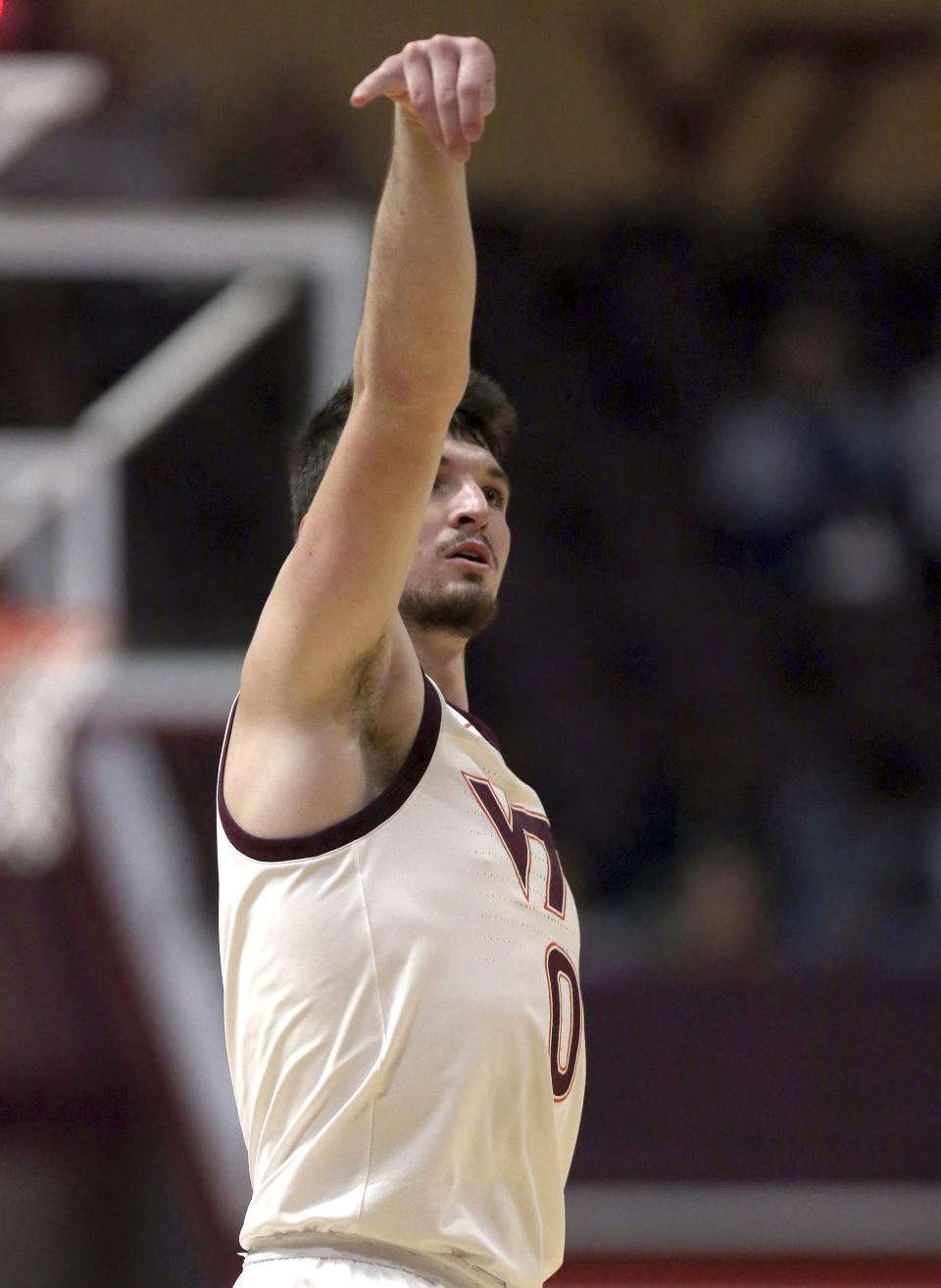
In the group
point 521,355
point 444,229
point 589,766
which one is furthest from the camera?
point 521,355

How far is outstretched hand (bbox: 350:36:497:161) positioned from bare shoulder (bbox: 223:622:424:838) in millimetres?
705

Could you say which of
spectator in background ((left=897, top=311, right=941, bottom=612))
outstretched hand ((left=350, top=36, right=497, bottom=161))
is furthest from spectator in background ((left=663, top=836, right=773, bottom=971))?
outstretched hand ((left=350, top=36, right=497, bottom=161))

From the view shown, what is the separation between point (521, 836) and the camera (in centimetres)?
301

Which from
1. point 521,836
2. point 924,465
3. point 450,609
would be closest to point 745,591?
point 924,465

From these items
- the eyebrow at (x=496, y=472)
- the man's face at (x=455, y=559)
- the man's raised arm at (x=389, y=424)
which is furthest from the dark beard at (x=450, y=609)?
the man's raised arm at (x=389, y=424)

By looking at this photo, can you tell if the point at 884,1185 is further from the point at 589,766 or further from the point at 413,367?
the point at 413,367

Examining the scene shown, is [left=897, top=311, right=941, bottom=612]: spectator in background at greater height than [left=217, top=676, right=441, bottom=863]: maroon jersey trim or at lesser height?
lesser

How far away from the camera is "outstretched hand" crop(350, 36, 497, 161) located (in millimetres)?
2330

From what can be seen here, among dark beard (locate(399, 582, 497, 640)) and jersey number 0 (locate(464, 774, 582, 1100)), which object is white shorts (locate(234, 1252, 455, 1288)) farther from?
dark beard (locate(399, 582, 497, 640))

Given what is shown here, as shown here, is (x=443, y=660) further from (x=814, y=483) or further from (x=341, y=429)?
(x=814, y=483)

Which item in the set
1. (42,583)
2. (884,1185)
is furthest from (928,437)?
(42,583)

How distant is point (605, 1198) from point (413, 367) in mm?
5639

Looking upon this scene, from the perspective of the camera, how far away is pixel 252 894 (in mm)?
2779

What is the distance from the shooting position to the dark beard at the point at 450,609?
3.11m
